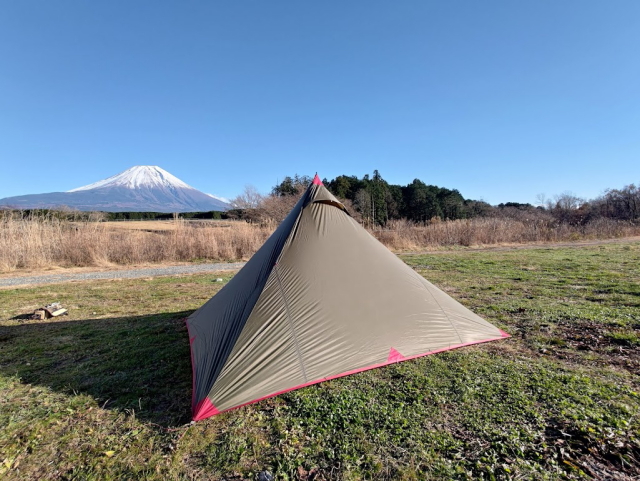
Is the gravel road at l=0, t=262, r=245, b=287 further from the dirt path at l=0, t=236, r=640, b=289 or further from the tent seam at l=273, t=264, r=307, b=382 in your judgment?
the tent seam at l=273, t=264, r=307, b=382

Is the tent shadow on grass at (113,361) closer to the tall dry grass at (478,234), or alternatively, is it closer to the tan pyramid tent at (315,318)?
the tan pyramid tent at (315,318)

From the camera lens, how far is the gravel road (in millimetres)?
8281

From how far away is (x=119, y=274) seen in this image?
934 centimetres

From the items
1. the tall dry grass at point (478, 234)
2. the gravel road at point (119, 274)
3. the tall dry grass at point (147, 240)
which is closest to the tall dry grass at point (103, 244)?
the tall dry grass at point (147, 240)

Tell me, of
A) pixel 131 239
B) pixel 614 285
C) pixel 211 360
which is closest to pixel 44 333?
pixel 211 360

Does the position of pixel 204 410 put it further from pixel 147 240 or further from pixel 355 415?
pixel 147 240

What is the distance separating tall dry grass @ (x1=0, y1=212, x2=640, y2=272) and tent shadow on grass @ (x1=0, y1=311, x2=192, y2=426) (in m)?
7.59

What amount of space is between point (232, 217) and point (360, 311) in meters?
23.9

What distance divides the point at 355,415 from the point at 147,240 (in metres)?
12.3

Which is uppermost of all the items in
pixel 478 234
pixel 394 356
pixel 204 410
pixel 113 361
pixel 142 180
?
pixel 142 180

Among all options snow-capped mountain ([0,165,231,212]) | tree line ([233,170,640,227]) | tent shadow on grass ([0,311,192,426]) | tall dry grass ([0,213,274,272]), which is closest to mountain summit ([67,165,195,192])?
snow-capped mountain ([0,165,231,212])

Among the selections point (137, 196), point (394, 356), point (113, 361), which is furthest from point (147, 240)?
point (137, 196)

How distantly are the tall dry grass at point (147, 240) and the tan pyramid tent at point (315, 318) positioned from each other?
379 inches

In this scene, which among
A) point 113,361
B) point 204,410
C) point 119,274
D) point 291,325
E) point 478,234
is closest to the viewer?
point 204,410
